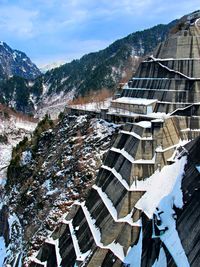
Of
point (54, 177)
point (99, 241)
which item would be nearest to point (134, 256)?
point (99, 241)

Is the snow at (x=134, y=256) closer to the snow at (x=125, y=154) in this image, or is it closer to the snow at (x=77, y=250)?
the snow at (x=77, y=250)

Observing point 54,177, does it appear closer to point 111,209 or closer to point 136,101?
point 136,101

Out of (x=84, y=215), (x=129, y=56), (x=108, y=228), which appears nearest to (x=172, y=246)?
(x=108, y=228)

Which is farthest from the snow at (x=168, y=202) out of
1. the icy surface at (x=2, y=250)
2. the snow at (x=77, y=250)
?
the icy surface at (x=2, y=250)

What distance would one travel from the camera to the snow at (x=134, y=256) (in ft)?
101

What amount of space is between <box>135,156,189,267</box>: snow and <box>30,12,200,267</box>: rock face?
0.24ft

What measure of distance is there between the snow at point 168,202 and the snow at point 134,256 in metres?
2.66

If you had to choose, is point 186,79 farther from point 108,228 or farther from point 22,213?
point 22,213

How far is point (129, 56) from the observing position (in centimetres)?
18788

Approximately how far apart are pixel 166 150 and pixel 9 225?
3151cm

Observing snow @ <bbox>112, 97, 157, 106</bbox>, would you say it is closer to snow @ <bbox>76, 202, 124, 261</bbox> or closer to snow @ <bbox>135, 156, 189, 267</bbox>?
snow @ <bbox>135, 156, 189, 267</bbox>

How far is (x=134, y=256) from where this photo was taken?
31422 mm

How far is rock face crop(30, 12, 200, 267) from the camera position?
28875 mm

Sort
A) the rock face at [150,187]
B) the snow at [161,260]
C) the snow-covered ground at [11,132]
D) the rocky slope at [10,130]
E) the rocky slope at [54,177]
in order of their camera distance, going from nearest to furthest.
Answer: the snow at [161,260] → the rock face at [150,187] → the rocky slope at [54,177] → the snow-covered ground at [11,132] → the rocky slope at [10,130]
